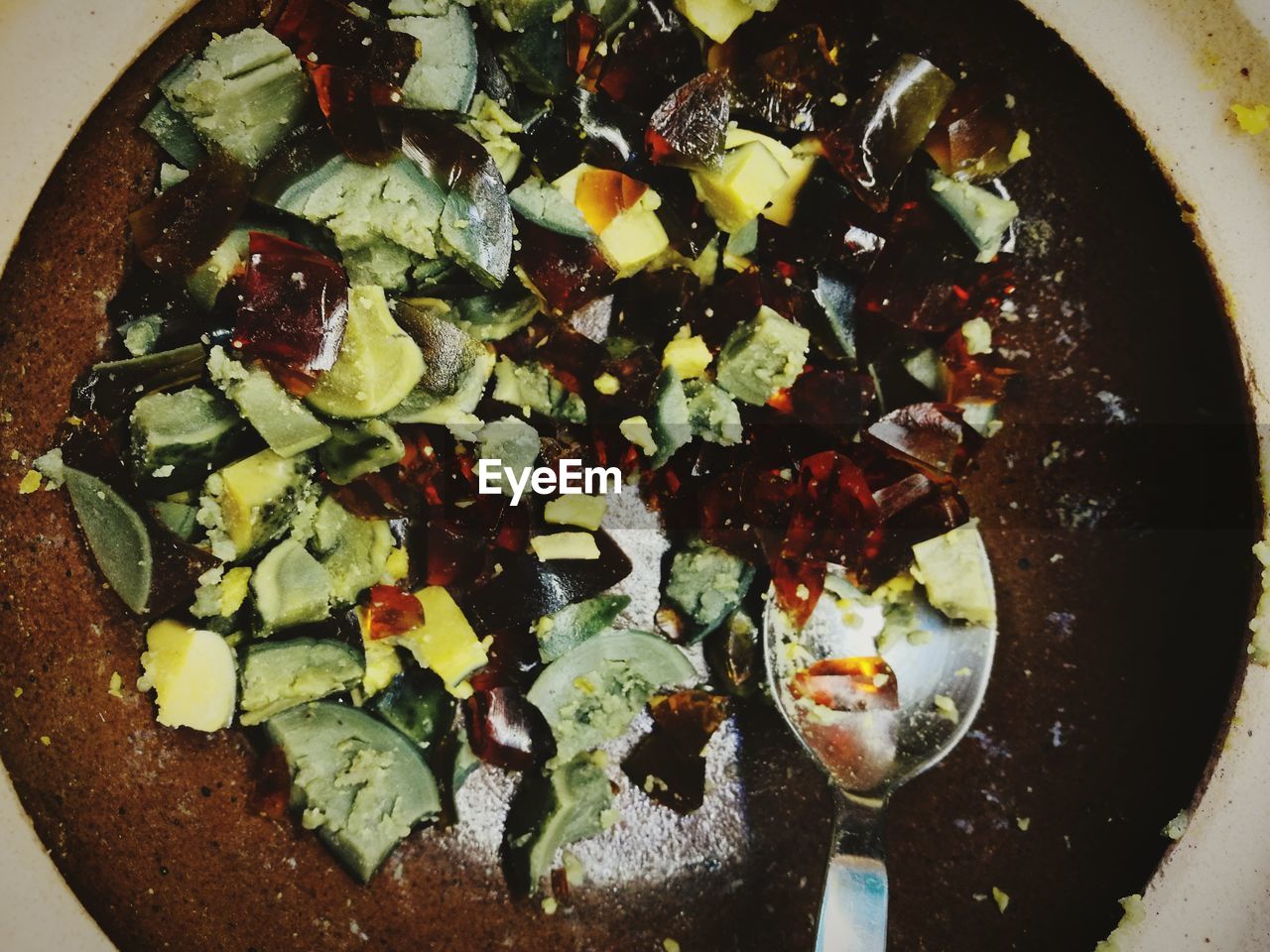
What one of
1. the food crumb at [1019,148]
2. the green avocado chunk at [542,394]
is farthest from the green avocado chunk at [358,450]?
the food crumb at [1019,148]

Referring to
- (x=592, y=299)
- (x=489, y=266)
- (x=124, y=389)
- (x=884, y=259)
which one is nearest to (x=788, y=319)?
(x=884, y=259)

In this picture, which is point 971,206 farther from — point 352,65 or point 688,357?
point 352,65

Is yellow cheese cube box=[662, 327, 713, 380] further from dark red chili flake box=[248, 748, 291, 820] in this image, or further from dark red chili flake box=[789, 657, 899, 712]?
dark red chili flake box=[248, 748, 291, 820]

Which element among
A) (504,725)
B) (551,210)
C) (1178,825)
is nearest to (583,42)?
(551,210)

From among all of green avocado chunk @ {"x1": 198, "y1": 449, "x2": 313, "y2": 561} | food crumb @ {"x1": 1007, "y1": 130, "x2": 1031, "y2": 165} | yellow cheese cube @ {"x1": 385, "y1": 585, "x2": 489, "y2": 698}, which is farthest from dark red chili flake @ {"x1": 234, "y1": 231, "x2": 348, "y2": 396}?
food crumb @ {"x1": 1007, "y1": 130, "x2": 1031, "y2": 165}

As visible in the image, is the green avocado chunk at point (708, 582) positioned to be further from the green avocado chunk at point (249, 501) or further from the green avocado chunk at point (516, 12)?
the green avocado chunk at point (516, 12)

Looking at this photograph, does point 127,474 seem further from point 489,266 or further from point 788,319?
point 788,319
